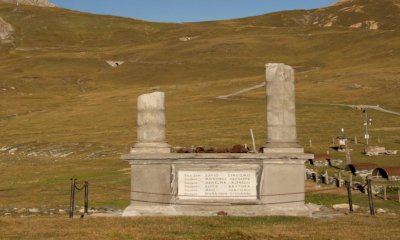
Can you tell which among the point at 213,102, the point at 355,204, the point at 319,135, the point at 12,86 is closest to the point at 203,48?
the point at 12,86

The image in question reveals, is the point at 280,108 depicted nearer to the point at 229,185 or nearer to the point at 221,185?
the point at 229,185

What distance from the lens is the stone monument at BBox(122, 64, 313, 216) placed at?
2147cm

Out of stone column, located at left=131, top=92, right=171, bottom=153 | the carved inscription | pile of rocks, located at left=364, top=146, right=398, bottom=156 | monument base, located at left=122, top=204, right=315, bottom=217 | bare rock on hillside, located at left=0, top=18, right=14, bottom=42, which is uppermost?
bare rock on hillside, located at left=0, top=18, right=14, bottom=42

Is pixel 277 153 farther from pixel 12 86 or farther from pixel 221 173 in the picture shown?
pixel 12 86

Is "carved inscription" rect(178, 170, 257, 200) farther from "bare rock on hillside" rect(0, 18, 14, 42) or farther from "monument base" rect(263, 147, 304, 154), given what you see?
"bare rock on hillside" rect(0, 18, 14, 42)

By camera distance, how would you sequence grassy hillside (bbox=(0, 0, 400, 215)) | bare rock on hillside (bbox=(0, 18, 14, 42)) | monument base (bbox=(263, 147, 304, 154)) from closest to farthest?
monument base (bbox=(263, 147, 304, 154)) < grassy hillside (bbox=(0, 0, 400, 215)) < bare rock on hillside (bbox=(0, 18, 14, 42))

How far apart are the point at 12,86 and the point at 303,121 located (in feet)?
202

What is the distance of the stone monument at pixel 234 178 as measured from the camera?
2147 centimetres

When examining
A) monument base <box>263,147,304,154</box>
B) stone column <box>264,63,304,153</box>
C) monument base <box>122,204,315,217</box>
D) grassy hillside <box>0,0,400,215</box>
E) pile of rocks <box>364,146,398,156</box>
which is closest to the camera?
monument base <box>122,204,315,217</box>

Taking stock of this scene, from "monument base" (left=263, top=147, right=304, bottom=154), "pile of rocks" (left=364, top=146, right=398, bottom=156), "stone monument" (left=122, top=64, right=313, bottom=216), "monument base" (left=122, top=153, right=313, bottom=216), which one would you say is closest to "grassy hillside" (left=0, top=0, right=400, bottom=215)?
"pile of rocks" (left=364, top=146, right=398, bottom=156)

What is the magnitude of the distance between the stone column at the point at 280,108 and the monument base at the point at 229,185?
28.6 inches

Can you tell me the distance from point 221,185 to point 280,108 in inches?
133

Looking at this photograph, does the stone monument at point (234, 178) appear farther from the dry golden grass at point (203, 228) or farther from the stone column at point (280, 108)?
the dry golden grass at point (203, 228)

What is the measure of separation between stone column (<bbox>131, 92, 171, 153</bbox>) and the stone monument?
0.30m
